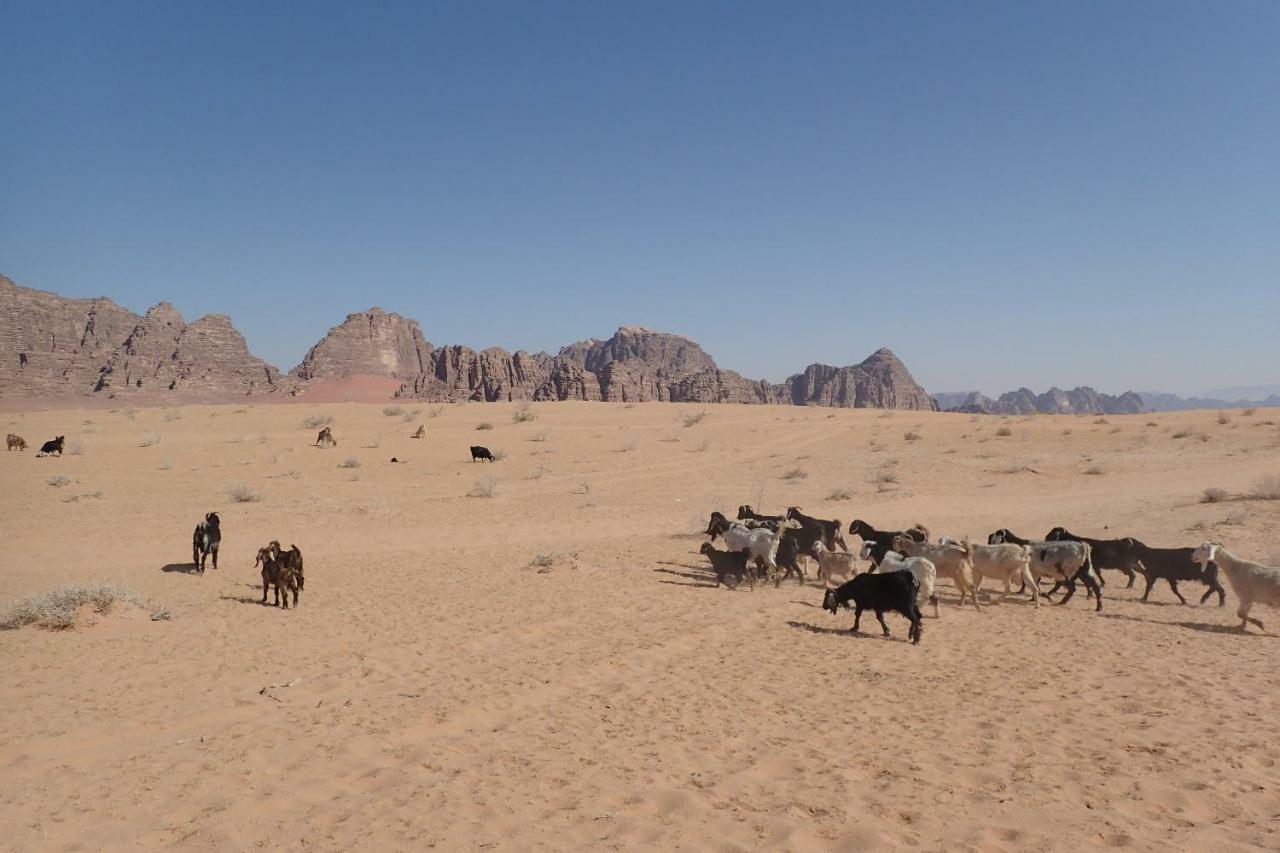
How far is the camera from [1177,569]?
1119 cm

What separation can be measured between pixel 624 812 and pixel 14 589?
44.5 feet

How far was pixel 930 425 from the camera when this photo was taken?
41719 millimetres

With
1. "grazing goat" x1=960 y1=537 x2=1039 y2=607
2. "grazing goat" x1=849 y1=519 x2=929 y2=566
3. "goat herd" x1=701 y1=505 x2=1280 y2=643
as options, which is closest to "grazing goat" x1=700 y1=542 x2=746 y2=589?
"goat herd" x1=701 y1=505 x2=1280 y2=643

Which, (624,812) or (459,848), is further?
(624,812)

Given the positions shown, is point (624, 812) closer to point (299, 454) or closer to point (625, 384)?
point (299, 454)

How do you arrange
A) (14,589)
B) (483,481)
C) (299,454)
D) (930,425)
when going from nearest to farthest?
1. (14,589)
2. (483,481)
3. (299,454)
4. (930,425)

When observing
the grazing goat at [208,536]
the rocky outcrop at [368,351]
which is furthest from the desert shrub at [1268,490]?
→ the rocky outcrop at [368,351]

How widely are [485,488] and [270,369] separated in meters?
120

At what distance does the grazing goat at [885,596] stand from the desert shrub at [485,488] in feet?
51.8

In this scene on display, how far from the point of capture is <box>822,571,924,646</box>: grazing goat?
8961 mm

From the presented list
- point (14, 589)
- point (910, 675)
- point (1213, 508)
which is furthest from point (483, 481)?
point (1213, 508)

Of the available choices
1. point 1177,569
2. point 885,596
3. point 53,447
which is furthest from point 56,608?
point 53,447

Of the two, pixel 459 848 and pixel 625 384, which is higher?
pixel 625 384

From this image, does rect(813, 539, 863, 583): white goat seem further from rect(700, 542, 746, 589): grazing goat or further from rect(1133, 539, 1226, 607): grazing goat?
rect(1133, 539, 1226, 607): grazing goat
